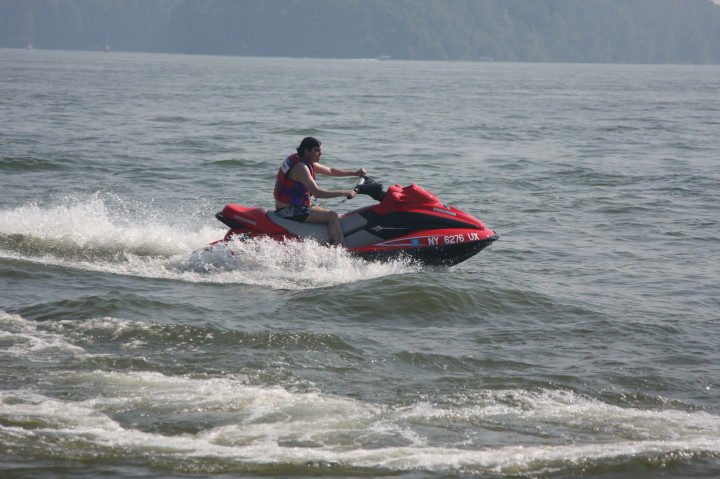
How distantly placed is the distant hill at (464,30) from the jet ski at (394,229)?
160468 mm

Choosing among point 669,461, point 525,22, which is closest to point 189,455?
point 669,461

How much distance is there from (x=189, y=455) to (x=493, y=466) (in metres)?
1.82

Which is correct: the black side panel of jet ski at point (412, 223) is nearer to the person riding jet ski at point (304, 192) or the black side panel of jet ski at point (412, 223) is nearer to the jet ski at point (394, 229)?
the jet ski at point (394, 229)

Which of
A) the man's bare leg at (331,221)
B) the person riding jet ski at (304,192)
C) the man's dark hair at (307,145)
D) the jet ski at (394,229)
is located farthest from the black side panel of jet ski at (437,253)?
the man's dark hair at (307,145)

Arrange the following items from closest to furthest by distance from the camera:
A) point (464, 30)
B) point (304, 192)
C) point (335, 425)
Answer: point (335, 425)
point (304, 192)
point (464, 30)

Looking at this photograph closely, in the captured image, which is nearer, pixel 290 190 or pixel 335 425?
pixel 335 425

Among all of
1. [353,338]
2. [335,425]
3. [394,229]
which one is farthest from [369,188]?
[335,425]

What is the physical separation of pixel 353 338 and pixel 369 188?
2.40m

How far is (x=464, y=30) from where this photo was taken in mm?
176500

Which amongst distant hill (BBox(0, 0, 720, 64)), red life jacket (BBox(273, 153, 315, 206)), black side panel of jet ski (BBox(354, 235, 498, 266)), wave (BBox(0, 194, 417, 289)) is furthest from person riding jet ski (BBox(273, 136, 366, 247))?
distant hill (BBox(0, 0, 720, 64))

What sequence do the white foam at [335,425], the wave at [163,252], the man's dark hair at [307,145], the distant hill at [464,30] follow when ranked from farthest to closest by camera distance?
the distant hill at [464,30], the wave at [163,252], the man's dark hair at [307,145], the white foam at [335,425]

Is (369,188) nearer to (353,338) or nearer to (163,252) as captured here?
(353,338)

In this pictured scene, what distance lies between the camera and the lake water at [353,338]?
5.19 meters

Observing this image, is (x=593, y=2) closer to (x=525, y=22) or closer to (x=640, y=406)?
(x=525, y=22)
